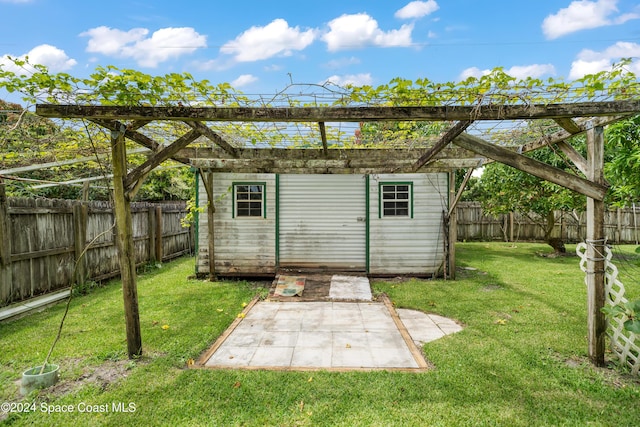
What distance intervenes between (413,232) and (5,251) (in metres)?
7.40

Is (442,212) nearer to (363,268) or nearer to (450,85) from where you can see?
(363,268)

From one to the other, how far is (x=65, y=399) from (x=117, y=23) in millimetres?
5328

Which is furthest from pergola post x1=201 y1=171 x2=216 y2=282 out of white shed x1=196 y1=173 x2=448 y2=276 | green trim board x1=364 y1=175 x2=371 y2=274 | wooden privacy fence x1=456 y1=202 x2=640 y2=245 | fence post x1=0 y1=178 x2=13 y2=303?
wooden privacy fence x1=456 y1=202 x2=640 y2=245

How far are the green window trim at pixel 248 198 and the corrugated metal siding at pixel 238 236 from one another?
0.23 ft

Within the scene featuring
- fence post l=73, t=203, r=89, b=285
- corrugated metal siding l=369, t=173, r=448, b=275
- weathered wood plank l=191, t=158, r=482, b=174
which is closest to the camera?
weathered wood plank l=191, t=158, r=482, b=174

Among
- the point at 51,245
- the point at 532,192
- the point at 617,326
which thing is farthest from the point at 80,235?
the point at 532,192

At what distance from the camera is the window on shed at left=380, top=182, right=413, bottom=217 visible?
8.10m

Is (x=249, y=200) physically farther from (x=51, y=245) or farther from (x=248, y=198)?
(x=51, y=245)

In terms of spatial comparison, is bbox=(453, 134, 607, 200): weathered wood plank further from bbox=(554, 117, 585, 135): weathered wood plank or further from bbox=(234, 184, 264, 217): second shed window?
bbox=(234, 184, 264, 217): second shed window

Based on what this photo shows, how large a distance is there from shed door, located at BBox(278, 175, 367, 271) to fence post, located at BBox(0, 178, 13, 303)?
480 centimetres

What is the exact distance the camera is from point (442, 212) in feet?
26.1

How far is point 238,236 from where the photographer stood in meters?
8.05

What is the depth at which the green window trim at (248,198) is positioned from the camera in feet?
26.5

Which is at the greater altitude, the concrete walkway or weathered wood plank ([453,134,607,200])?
weathered wood plank ([453,134,607,200])
